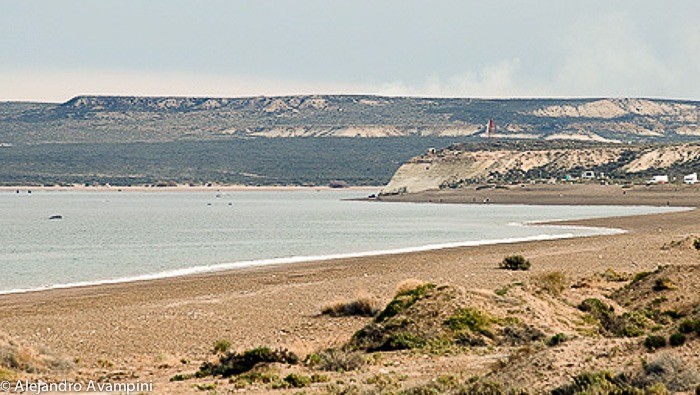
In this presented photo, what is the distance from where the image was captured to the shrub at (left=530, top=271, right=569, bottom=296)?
78.4ft

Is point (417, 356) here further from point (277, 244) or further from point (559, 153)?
point (559, 153)

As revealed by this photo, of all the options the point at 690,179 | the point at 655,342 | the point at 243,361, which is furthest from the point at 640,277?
the point at 690,179

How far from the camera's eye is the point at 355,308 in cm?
2502

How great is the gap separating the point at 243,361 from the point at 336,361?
4.43 feet

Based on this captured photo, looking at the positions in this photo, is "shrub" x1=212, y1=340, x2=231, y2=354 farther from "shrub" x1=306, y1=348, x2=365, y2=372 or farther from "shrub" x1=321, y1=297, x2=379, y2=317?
"shrub" x1=321, y1=297, x2=379, y2=317

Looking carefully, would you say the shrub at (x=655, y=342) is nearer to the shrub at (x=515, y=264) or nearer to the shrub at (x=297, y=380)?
the shrub at (x=297, y=380)

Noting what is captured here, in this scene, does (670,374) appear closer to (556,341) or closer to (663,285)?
(556,341)

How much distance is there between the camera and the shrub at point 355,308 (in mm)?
24781

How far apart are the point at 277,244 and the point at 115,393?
1657 inches

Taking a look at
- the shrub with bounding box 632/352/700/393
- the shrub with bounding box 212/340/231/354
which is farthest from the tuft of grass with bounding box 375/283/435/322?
the shrub with bounding box 632/352/700/393

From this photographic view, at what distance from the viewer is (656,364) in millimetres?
13133

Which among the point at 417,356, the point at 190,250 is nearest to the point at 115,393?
the point at 417,356

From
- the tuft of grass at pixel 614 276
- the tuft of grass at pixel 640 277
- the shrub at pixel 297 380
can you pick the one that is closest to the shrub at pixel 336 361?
the shrub at pixel 297 380

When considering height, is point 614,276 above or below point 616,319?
below
